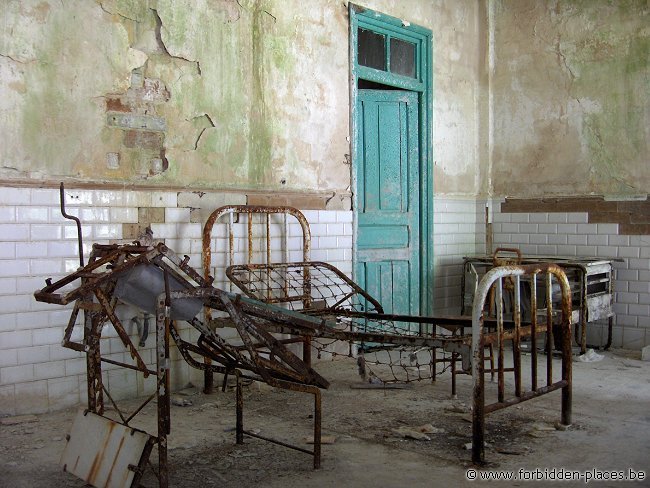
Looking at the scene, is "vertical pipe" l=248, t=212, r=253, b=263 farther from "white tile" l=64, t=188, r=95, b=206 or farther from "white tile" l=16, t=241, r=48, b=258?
"white tile" l=16, t=241, r=48, b=258

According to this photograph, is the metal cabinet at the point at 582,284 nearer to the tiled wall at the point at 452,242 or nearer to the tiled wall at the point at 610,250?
the tiled wall at the point at 610,250

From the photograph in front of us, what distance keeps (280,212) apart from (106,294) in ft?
8.13

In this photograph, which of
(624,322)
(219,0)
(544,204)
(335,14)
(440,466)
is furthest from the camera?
(544,204)

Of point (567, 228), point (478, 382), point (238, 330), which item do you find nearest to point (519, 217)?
point (567, 228)

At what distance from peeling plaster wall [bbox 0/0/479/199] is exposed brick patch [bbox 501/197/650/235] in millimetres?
2267

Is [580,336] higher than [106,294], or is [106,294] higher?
[106,294]

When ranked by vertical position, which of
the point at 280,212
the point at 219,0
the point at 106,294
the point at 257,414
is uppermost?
the point at 219,0

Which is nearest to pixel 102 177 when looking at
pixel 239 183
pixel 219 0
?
pixel 239 183

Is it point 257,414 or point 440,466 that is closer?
point 440,466

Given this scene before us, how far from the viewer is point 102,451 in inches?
123

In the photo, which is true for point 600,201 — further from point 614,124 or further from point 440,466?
point 440,466

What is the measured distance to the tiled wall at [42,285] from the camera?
423cm

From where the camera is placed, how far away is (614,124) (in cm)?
671

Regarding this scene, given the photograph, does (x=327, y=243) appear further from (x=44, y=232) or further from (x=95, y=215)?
(x=44, y=232)
